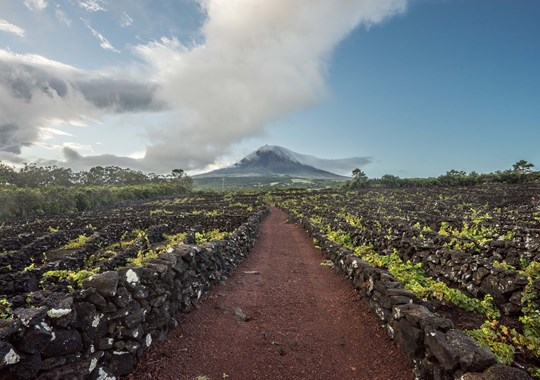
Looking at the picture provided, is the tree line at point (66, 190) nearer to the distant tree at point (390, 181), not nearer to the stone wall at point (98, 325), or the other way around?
the stone wall at point (98, 325)

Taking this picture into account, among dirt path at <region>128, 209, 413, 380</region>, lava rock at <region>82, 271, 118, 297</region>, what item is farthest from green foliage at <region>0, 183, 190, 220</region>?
lava rock at <region>82, 271, 118, 297</region>

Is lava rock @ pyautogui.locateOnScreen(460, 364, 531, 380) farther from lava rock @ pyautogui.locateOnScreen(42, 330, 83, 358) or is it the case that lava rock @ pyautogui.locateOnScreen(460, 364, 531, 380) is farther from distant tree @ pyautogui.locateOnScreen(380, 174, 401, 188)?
distant tree @ pyautogui.locateOnScreen(380, 174, 401, 188)

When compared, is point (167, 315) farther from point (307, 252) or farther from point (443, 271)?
point (307, 252)

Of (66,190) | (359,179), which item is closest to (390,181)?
(359,179)

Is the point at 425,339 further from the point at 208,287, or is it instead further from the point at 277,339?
the point at 208,287

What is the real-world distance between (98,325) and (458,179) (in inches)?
3700

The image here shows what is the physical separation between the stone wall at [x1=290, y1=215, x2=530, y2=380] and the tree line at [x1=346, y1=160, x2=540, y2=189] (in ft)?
267

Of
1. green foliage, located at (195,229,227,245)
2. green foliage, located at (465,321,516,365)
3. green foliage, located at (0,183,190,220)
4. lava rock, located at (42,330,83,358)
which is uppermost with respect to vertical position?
lava rock, located at (42,330,83,358)

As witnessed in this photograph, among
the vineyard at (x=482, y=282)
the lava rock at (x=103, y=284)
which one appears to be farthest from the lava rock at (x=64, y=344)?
the vineyard at (x=482, y=282)

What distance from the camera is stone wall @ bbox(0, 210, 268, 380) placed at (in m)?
4.11

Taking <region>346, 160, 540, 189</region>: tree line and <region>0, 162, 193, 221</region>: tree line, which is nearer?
<region>0, 162, 193, 221</region>: tree line

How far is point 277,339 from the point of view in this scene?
7.05m

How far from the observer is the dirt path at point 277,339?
5820 mm

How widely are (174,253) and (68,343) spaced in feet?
12.8
